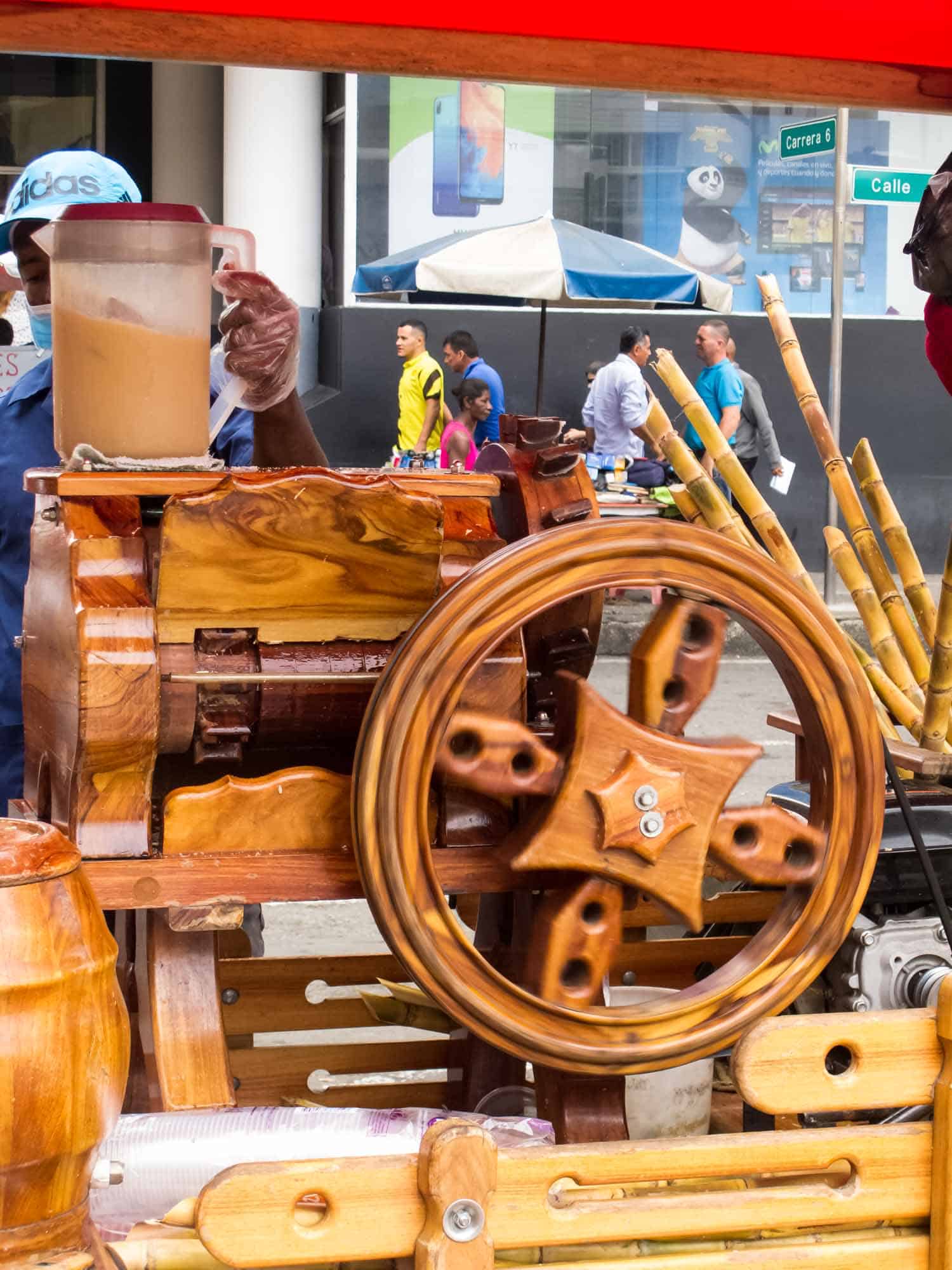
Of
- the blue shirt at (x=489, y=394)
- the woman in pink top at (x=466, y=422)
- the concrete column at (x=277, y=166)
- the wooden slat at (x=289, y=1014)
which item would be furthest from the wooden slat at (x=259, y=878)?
the concrete column at (x=277, y=166)

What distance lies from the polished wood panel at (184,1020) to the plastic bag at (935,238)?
860mm

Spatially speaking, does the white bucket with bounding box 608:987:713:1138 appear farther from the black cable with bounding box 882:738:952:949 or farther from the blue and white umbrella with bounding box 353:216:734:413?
the blue and white umbrella with bounding box 353:216:734:413

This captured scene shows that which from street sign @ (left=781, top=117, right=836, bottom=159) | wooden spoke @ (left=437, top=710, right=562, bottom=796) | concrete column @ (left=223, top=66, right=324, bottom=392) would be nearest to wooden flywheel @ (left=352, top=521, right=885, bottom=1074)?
wooden spoke @ (left=437, top=710, right=562, bottom=796)

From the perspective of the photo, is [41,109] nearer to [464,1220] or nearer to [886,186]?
[886,186]

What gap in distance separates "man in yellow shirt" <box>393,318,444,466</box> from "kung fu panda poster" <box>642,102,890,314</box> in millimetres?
1990

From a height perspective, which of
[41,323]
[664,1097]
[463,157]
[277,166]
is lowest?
[664,1097]

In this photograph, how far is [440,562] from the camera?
4.46ft

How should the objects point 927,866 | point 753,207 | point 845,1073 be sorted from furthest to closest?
point 753,207
point 927,866
point 845,1073

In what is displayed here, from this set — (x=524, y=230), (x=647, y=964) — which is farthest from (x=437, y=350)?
(x=647, y=964)

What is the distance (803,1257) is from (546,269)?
7897 mm

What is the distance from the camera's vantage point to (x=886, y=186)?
698 centimetres

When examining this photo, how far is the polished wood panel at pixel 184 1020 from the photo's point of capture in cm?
142

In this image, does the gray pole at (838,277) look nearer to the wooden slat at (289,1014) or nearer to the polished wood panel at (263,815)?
the wooden slat at (289,1014)

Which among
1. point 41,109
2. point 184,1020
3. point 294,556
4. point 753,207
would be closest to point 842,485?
point 294,556
